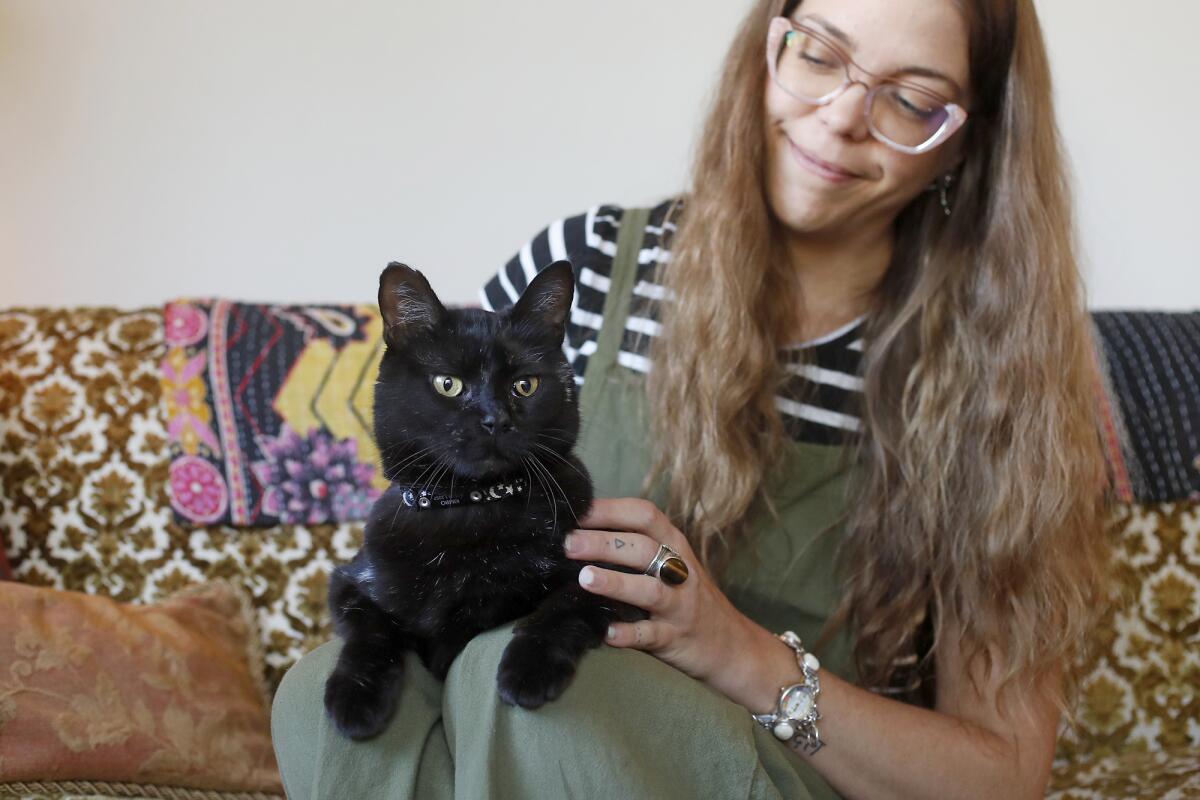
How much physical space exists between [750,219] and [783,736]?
0.57 metres

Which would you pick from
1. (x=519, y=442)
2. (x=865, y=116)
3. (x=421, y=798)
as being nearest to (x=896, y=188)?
(x=865, y=116)

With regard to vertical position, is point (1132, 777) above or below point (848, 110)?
below

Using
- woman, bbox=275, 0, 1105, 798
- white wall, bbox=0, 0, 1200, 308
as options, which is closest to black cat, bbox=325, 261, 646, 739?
woman, bbox=275, 0, 1105, 798

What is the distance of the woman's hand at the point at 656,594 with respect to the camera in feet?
2.88

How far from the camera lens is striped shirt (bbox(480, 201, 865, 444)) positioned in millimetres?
1271

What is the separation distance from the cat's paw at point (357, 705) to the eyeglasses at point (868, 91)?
0.76m

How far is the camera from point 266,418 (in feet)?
5.10

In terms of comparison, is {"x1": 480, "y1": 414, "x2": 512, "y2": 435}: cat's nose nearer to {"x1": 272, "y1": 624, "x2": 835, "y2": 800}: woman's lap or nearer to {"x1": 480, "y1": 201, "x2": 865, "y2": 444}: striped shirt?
{"x1": 272, "y1": 624, "x2": 835, "y2": 800}: woman's lap

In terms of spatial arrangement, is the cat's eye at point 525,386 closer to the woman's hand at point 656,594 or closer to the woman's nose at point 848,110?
the woman's hand at point 656,594

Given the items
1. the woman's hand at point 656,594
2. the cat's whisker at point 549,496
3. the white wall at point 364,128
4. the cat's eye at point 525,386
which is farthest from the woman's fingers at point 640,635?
the white wall at point 364,128

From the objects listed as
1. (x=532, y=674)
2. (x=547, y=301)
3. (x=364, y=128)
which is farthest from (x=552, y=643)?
(x=364, y=128)

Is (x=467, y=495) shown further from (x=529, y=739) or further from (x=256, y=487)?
(x=256, y=487)

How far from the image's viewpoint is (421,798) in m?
0.82

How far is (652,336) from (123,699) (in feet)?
2.53
